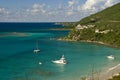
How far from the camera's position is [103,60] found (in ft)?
342

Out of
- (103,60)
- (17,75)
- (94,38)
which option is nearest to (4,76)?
(17,75)

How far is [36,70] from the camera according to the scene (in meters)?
84.1

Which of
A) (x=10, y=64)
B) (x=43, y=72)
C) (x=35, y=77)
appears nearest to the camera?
(x=35, y=77)

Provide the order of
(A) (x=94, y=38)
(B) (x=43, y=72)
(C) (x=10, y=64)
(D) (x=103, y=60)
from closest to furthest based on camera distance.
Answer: (B) (x=43, y=72) → (C) (x=10, y=64) → (D) (x=103, y=60) → (A) (x=94, y=38)

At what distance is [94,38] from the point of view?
179 m

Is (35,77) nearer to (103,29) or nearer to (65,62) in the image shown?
(65,62)

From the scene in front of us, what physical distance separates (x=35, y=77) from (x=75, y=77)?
1063 centimetres

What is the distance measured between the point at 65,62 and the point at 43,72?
17736mm

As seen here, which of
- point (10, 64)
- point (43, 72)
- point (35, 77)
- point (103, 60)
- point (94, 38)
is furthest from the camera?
point (94, 38)

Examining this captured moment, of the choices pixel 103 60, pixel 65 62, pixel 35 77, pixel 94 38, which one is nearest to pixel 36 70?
pixel 35 77

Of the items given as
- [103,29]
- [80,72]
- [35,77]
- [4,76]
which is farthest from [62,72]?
[103,29]

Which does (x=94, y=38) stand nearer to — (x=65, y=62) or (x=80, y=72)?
(x=65, y=62)

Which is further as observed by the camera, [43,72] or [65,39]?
[65,39]

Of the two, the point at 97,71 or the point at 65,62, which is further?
the point at 65,62
